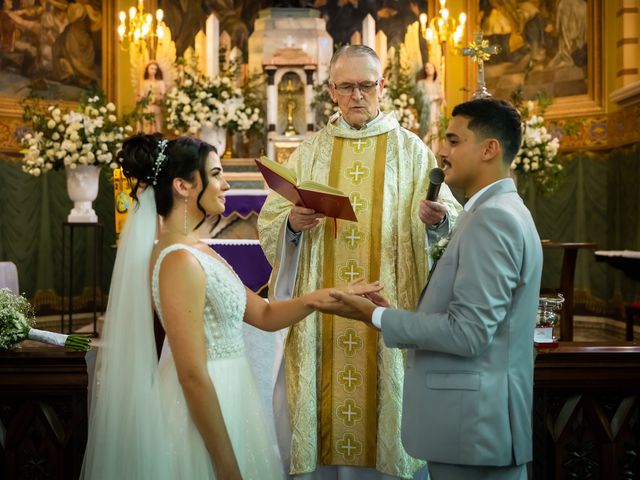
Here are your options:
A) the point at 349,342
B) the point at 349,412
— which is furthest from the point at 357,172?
the point at 349,412

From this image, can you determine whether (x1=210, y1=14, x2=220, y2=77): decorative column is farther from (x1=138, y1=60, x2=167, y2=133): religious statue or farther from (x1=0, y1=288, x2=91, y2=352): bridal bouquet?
(x1=0, y1=288, x2=91, y2=352): bridal bouquet

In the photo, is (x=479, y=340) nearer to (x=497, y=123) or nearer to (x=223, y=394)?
(x=497, y=123)

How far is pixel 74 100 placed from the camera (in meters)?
10.4

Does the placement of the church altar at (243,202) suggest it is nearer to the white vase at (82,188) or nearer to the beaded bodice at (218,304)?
the white vase at (82,188)

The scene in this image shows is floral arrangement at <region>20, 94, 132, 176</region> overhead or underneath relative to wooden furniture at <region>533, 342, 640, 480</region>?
overhead

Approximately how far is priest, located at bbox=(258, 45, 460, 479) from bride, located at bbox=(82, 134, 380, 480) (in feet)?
2.50

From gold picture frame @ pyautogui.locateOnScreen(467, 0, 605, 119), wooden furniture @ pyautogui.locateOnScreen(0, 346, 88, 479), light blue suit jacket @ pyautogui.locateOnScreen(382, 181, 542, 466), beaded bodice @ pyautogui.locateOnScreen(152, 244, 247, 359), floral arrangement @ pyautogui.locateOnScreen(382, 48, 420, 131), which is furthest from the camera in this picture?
gold picture frame @ pyautogui.locateOnScreen(467, 0, 605, 119)

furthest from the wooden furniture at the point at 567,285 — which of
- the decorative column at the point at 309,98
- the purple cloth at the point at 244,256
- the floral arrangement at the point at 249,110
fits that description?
the floral arrangement at the point at 249,110

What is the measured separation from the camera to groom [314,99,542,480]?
2273 mm

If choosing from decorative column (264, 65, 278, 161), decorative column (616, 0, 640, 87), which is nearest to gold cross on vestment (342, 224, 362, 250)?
decorative column (264, 65, 278, 161)

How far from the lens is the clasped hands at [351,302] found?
8.50ft

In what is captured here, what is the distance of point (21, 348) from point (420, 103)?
19.2 feet

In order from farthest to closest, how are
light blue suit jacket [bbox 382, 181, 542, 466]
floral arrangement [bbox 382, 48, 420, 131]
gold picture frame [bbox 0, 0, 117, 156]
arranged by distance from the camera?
gold picture frame [bbox 0, 0, 117, 156], floral arrangement [bbox 382, 48, 420, 131], light blue suit jacket [bbox 382, 181, 542, 466]

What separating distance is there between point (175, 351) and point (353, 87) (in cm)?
154
